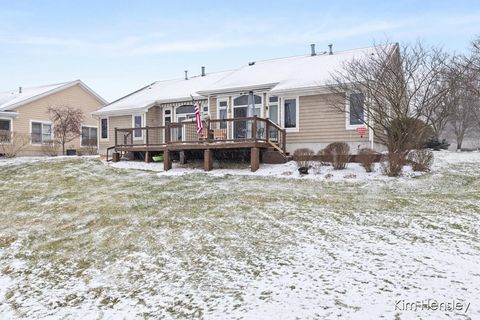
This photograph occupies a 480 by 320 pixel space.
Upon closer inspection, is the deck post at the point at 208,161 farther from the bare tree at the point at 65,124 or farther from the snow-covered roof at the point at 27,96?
the snow-covered roof at the point at 27,96

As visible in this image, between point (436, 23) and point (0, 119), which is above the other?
point (436, 23)

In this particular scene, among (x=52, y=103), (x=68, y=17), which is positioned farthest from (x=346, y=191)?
(x=52, y=103)

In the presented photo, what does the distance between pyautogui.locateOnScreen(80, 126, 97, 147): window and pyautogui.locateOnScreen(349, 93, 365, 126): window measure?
18748 millimetres

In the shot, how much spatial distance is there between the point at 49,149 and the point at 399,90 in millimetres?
20115

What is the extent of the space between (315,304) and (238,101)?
512 inches

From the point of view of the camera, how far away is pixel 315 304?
12.1 ft

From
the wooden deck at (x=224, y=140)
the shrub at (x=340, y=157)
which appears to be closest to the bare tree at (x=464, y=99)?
the shrub at (x=340, y=157)

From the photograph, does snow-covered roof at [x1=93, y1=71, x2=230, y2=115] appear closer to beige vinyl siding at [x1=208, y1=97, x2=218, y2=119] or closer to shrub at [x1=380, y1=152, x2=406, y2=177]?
beige vinyl siding at [x1=208, y1=97, x2=218, y2=119]

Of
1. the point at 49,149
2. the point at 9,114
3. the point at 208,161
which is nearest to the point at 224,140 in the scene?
the point at 208,161

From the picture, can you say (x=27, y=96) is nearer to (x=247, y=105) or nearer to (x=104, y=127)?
(x=104, y=127)

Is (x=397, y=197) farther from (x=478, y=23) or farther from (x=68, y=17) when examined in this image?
(x=68, y=17)

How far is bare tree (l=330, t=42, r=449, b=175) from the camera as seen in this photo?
1185 centimetres

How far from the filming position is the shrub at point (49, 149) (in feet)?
74.4

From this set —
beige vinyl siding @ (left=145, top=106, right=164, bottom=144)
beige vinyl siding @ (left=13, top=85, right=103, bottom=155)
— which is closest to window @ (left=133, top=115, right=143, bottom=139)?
beige vinyl siding @ (left=145, top=106, right=164, bottom=144)
